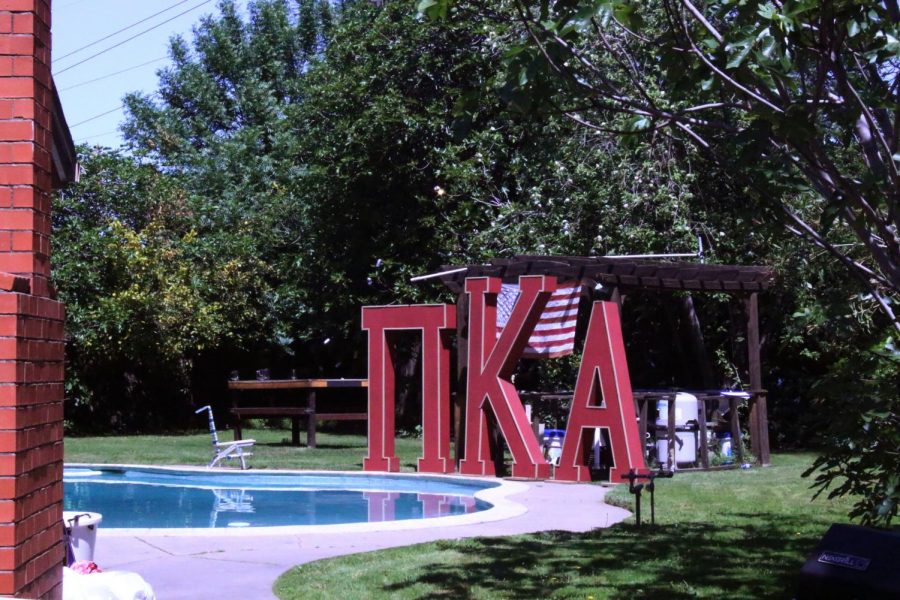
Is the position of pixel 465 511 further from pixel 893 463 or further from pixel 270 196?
pixel 270 196

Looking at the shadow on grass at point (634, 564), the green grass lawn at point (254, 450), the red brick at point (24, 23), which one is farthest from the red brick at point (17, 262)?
the green grass lawn at point (254, 450)

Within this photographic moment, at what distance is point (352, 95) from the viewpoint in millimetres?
24625

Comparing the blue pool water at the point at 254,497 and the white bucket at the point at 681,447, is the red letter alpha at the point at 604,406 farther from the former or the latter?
the white bucket at the point at 681,447

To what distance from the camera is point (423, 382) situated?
16.3m

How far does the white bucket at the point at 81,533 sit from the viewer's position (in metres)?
6.76

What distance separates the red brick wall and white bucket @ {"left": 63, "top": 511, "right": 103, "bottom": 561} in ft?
5.61

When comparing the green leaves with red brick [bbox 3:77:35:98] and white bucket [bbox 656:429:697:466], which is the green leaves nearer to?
red brick [bbox 3:77:35:98]

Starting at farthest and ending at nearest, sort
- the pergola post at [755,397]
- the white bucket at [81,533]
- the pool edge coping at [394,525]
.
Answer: the pergola post at [755,397] < the pool edge coping at [394,525] < the white bucket at [81,533]

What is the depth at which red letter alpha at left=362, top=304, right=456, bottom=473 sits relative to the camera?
16203 mm

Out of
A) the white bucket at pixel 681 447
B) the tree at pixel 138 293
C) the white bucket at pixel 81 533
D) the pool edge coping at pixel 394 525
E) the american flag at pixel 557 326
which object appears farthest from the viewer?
the tree at pixel 138 293

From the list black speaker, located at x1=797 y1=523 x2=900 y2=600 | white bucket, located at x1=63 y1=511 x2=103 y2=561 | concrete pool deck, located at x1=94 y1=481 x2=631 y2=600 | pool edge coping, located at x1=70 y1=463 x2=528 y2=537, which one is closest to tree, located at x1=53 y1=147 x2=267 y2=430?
pool edge coping, located at x1=70 y1=463 x2=528 y2=537

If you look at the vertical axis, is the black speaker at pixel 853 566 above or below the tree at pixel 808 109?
below

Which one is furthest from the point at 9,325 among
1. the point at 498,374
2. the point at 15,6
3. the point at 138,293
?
the point at 138,293

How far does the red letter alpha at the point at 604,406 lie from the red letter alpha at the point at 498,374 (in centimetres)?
59
